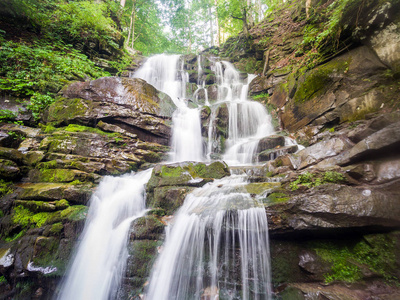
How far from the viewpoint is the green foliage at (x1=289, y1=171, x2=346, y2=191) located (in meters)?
3.33

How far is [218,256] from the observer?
3.22 meters

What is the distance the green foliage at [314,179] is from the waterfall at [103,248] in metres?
3.85

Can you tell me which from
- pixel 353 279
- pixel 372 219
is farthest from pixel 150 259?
pixel 372 219

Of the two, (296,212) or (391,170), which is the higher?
(391,170)

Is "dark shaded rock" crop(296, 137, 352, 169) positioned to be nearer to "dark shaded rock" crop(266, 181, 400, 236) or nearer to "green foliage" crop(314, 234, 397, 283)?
"dark shaded rock" crop(266, 181, 400, 236)

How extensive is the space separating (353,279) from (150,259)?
3384 mm

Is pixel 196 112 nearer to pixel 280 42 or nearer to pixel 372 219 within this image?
pixel 372 219

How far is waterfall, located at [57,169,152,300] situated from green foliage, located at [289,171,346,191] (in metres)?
3.85

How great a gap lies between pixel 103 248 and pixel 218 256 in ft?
8.46

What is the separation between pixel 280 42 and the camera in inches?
520

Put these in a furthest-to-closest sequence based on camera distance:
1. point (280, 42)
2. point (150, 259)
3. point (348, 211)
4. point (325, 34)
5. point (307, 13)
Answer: point (280, 42) < point (307, 13) < point (325, 34) < point (150, 259) < point (348, 211)

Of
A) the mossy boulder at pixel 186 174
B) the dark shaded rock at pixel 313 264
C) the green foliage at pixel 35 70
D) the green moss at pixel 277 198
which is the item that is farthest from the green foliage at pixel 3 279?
the green foliage at pixel 35 70

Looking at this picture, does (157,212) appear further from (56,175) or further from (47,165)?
(47,165)

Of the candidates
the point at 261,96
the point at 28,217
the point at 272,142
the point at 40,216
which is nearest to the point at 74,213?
the point at 40,216
